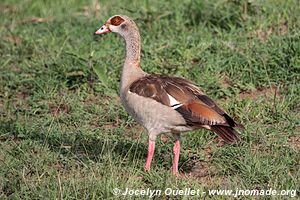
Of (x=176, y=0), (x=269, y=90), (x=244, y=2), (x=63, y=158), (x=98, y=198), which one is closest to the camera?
(x=98, y=198)

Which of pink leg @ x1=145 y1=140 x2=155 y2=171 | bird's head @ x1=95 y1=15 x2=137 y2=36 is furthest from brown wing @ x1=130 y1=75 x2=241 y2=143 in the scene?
bird's head @ x1=95 y1=15 x2=137 y2=36

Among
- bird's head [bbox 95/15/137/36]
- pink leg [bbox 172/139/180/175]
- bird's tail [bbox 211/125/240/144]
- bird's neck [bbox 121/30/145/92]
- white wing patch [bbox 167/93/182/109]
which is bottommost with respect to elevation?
pink leg [bbox 172/139/180/175]

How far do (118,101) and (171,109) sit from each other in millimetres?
2000

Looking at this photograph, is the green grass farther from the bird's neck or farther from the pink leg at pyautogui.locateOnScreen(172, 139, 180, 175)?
the bird's neck

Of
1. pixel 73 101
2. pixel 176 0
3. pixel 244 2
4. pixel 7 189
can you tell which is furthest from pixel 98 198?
pixel 176 0

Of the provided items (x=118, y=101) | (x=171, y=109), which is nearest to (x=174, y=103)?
(x=171, y=109)

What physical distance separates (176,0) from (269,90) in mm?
2669

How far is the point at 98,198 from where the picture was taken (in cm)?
543

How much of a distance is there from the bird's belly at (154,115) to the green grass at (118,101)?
38 centimetres

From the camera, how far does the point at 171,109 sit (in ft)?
19.9

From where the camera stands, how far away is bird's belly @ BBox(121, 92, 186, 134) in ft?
19.9

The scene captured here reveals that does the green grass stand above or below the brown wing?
below

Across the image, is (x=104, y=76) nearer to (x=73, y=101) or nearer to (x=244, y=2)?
(x=73, y=101)

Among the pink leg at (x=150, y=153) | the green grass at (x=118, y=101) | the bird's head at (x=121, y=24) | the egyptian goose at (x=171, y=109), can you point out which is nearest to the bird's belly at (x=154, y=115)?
the egyptian goose at (x=171, y=109)
